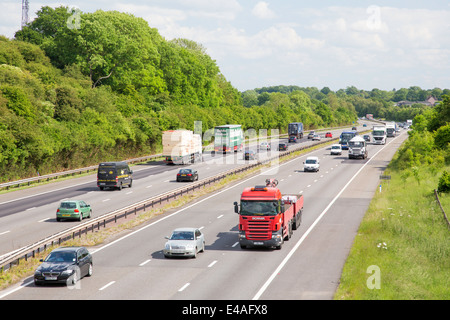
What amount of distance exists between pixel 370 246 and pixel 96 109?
190ft

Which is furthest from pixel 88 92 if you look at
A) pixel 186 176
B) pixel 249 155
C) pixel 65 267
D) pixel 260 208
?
pixel 65 267

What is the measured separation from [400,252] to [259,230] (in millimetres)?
7961

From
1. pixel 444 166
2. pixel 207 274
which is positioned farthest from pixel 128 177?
pixel 444 166

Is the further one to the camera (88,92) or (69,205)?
(88,92)

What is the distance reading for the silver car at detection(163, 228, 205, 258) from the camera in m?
31.0

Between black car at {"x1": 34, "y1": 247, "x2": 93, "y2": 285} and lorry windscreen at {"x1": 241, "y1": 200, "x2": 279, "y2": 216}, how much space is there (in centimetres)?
898

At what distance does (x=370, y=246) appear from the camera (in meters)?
33.2

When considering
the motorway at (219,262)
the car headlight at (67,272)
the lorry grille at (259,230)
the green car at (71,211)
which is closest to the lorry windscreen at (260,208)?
the lorry grille at (259,230)

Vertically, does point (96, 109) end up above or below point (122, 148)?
above

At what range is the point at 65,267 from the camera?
83.8ft

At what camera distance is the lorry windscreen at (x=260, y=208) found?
31719 mm

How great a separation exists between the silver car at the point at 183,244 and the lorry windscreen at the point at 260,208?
2962mm

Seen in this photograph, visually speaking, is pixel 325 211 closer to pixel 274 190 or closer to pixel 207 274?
pixel 274 190

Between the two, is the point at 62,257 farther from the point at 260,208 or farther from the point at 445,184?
the point at 445,184
